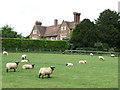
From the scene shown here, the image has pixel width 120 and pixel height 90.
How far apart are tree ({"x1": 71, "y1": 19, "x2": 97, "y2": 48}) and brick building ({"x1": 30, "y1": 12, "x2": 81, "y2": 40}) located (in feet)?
58.3

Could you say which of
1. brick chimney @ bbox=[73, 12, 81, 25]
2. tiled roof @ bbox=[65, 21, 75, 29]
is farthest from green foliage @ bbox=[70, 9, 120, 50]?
tiled roof @ bbox=[65, 21, 75, 29]

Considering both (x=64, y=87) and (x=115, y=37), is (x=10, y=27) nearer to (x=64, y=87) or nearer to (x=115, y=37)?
(x=115, y=37)

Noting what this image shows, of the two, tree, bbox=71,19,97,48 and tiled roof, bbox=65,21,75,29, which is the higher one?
tiled roof, bbox=65,21,75,29

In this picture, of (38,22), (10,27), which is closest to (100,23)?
(38,22)

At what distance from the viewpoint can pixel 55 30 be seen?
235 ft

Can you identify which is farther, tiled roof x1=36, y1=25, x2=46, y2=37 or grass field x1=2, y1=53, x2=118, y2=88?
tiled roof x1=36, y1=25, x2=46, y2=37

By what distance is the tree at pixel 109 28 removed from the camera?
177 feet

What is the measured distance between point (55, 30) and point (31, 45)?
2617cm

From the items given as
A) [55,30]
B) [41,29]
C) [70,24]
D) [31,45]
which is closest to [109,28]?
[70,24]

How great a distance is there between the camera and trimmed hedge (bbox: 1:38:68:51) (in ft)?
142

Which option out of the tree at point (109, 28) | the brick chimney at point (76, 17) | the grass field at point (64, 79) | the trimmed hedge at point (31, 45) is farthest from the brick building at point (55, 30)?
the grass field at point (64, 79)

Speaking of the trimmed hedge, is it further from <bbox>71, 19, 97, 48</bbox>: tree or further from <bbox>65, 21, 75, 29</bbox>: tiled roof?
<bbox>65, 21, 75, 29</bbox>: tiled roof

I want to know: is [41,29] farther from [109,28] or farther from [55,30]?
[109,28]

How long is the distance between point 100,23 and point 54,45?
16176mm
